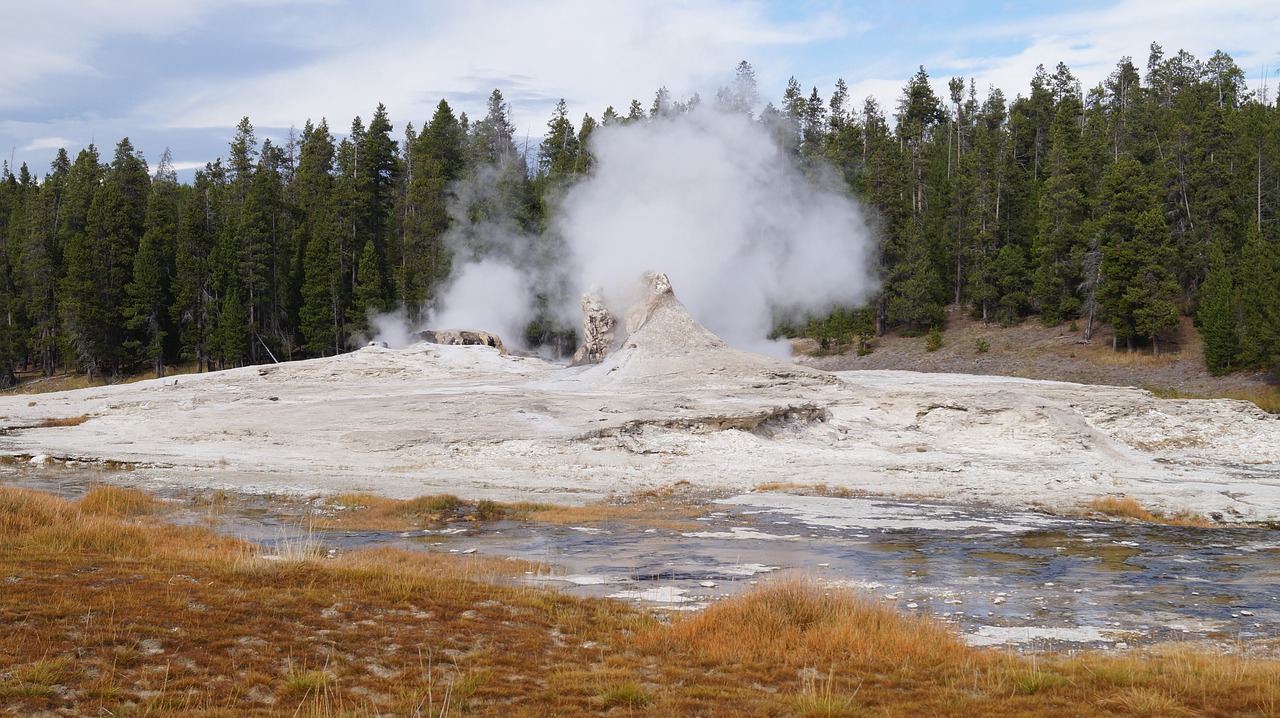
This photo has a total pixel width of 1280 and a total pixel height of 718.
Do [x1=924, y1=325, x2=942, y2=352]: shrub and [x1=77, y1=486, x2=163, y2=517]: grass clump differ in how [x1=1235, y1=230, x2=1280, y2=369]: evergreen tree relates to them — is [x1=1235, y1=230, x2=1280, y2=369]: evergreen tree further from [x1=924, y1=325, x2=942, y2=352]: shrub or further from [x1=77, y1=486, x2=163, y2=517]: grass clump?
[x1=77, y1=486, x2=163, y2=517]: grass clump

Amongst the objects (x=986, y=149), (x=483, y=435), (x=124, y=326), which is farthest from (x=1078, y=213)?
(x=124, y=326)

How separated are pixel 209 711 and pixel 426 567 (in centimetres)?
663

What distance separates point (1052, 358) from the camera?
5747 cm

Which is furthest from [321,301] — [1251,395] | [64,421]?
[1251,395]

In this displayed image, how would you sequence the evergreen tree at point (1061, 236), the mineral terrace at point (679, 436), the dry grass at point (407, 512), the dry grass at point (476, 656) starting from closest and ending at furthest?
the dry grass at point (476, 656), the dry grass at point (407, 512), the mineral terrace at point (679, 436), the evergreen tree at point (1061, 236)

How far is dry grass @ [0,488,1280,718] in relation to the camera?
695 centimetres

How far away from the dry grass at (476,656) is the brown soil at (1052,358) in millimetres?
38614

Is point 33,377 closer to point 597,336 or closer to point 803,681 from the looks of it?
point 597,336

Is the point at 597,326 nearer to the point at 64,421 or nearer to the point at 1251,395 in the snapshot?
the point at 64,421

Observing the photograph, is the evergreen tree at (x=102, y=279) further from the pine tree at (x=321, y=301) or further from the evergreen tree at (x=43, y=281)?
the pine tree at (x=321, y=301)

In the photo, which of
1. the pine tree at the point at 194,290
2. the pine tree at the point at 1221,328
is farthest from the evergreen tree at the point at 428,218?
the pine tree at the point at 1221,328

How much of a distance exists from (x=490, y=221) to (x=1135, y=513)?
53.0m

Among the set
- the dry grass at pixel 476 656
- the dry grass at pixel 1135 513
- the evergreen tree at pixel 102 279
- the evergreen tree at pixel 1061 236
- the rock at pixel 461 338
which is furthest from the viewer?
the evergreen tree at pixel 102 279

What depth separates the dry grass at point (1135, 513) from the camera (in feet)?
63.0
